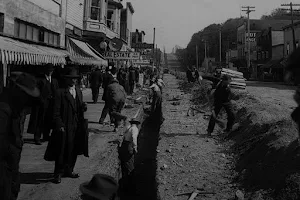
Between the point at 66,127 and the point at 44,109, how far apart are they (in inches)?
98.7

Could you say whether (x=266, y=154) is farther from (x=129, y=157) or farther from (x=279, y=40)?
(x=279, y=40)

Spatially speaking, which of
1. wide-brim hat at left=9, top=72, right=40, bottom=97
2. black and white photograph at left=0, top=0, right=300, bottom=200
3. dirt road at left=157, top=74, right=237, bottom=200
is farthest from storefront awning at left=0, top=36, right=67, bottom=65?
wide-brim hat at left=9, top=72, right=40, bottom=97

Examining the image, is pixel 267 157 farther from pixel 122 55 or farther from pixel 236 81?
pixel 236 81

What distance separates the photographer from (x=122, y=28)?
40344mm

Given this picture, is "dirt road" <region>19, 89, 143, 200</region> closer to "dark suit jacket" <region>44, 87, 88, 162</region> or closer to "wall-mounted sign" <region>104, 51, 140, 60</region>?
"dark suit jacket" <region>44, 87, 88, 162</region>

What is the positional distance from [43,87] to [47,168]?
1891mm

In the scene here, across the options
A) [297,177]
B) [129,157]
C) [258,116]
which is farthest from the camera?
[258,116]

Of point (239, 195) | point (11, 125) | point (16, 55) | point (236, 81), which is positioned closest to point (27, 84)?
point (11, 125)

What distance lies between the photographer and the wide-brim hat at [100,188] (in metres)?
2.53

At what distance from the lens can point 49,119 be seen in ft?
24.6

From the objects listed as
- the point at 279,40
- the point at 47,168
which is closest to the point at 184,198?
the point at 47,168

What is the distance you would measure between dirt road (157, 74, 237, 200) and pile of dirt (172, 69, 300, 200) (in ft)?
1.05

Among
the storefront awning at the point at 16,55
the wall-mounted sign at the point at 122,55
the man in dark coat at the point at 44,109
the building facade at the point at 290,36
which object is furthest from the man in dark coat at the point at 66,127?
the building facade at the point at 290,36

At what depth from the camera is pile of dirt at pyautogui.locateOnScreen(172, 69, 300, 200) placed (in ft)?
16.4
